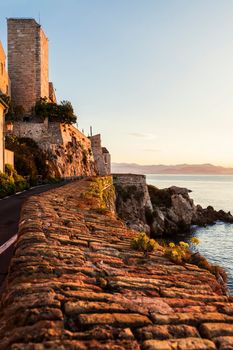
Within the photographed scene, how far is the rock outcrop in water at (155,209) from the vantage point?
4094 cm

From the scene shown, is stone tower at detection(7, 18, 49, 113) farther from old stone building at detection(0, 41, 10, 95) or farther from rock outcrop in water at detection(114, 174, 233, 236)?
rock outcrop in water at detection(114, 174, 233, 236)

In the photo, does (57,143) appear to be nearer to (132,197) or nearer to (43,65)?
(43,65)

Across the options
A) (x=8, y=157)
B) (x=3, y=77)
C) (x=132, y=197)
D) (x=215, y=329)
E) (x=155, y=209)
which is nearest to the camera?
(x=215, y=329)

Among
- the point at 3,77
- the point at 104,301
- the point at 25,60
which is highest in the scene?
the point at 25,60

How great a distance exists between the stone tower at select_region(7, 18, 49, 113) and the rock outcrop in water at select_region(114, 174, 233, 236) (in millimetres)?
27173

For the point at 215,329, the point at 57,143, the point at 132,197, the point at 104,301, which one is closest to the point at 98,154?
the point at 57,143

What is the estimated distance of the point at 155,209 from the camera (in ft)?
155

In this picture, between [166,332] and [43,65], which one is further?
[43,65]

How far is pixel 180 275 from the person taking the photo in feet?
14.6

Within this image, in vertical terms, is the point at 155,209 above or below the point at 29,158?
below

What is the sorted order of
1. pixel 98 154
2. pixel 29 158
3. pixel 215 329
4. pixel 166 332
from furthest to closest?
pixel 98 154
pixel 29 158
pixel 215 329
pixel 166 332

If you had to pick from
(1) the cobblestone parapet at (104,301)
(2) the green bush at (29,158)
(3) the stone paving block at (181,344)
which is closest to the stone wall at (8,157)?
(2) the green bush at (29,158)

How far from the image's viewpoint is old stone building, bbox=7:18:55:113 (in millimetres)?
57500

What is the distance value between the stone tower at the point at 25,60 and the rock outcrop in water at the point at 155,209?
89.1 ft
